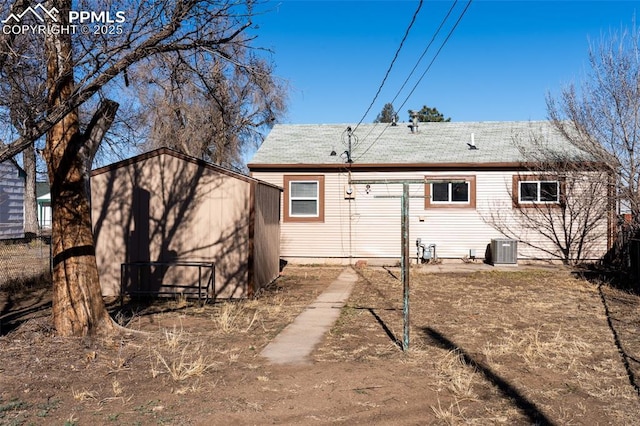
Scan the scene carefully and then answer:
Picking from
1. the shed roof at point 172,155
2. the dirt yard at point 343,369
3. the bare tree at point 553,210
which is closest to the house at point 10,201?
the shed roof at point 172,155

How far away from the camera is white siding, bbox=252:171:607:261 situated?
55.3ft

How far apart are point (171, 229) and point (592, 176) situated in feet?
37.8

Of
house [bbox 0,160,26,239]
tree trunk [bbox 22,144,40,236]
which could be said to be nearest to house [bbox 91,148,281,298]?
house [bbox 0,160,26,239]

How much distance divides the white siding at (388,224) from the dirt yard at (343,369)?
7.07 metres

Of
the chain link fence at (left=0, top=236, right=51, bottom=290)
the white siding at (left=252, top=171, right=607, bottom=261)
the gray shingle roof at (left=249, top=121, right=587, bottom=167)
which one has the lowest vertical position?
the chain link fence at (left=0, top=236, right=51, bottom=290)

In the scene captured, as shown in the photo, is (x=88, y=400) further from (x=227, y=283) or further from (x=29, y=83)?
(x=227, y=283)

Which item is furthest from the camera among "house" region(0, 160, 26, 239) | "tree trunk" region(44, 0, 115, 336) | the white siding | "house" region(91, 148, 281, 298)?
"house" region(0, 160, 26, 239)

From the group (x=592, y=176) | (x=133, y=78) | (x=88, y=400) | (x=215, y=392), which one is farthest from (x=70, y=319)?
(x=592, y=176)

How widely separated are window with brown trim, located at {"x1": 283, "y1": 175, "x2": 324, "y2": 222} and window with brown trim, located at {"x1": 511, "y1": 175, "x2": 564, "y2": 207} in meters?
6.31

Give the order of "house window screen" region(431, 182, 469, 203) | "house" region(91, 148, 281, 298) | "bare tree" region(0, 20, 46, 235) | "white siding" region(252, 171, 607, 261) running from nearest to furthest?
"bare tree" region(0, 20, 46, 235)
"house" region(91, 148, 281, 298)
"white siding" region(252, 171, 607, 261)
"house window screen" region(431, 182, 469, 203)

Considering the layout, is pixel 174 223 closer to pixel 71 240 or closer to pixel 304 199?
pixel 71 240

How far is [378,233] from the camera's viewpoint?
17328mm

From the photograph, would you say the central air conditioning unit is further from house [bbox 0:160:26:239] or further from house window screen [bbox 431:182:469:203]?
house [bbox 0:160:26:239]

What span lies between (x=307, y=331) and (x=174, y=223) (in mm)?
4854
